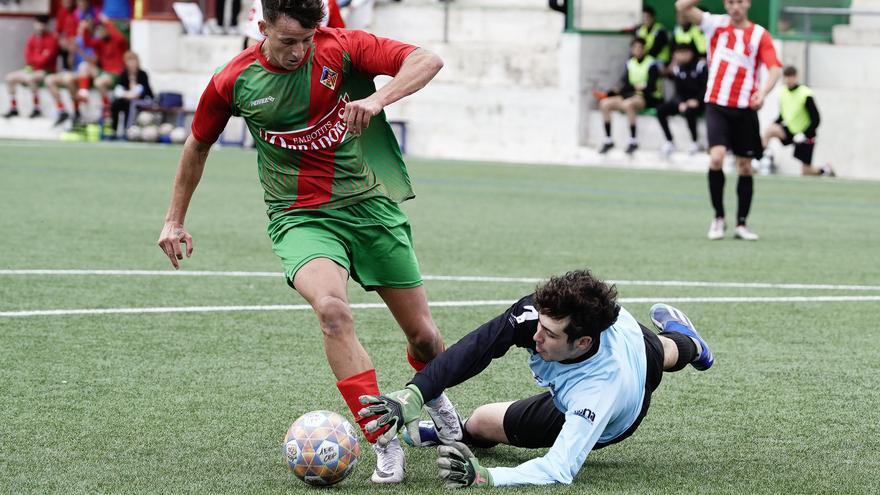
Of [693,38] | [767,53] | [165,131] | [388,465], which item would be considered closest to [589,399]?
[388,465]

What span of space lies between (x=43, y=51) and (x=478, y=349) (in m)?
29.2

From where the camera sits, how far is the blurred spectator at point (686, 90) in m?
23.4

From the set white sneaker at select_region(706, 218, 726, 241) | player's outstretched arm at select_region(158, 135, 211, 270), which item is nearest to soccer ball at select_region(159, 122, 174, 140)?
white sneaker at select_region(706, 218, 726, 241)

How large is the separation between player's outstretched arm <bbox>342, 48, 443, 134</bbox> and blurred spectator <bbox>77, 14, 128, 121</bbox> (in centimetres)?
2572

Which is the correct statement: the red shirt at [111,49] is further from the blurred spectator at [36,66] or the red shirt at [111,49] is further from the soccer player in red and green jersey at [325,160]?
the soccer player in red and green jersey at [325,160]

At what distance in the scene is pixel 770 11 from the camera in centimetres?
2347

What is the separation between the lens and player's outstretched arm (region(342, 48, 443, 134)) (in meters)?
4.95

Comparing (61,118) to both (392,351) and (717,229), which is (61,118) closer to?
(717,229)

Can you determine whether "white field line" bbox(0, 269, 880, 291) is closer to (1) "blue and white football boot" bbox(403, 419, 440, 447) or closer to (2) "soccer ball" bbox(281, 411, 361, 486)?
(1) "blue and white football boot" bbox(403, 419, 440, 447)

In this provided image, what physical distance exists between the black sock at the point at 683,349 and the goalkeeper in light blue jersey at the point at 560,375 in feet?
1.20

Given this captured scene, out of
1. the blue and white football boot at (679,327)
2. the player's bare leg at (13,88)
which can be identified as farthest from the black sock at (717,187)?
the player's bare leg at (13,88)

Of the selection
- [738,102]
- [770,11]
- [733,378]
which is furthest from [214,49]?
[733,378]

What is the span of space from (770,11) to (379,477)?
19929mm

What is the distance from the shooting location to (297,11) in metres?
5.10
